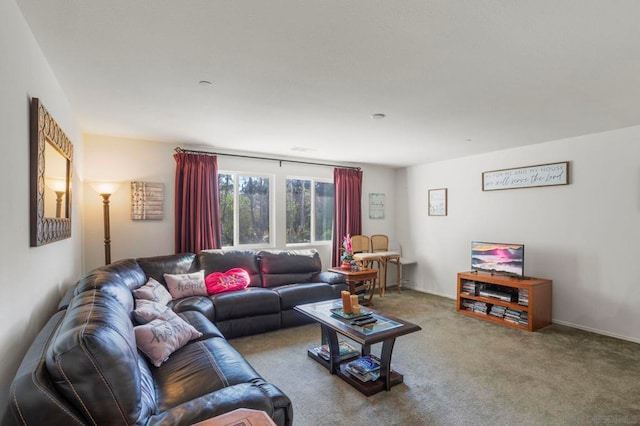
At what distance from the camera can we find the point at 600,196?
3.92 m

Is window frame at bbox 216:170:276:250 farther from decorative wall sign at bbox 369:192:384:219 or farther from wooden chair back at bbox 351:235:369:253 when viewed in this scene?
decorative wall sign at bbox 369:192:384:219

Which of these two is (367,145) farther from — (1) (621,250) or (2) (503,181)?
(1) (621,250)

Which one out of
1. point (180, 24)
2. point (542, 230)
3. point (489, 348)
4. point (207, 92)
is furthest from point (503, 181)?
point (180, 24)

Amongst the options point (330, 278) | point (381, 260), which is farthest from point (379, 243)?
point (330, 278)

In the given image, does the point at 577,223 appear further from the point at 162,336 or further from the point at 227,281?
the point at 162,336

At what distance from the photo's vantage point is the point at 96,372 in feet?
3.97

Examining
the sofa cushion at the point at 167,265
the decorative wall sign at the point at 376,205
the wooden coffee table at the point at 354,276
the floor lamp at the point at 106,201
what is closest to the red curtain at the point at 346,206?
the decorative wall sign at the point at 376,205

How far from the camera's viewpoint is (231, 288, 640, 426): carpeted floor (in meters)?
2.30

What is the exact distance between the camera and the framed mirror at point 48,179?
1.81 m

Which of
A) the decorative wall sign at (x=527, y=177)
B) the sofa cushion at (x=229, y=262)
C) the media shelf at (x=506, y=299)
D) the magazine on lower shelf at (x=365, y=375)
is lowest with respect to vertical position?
the magazine on lower shelf at (x=365, y=375)

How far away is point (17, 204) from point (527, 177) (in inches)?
206

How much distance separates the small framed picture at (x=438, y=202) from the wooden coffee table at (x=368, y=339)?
130 inches

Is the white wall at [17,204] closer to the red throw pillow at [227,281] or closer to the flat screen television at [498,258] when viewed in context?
the red throw pillow at [227,281]

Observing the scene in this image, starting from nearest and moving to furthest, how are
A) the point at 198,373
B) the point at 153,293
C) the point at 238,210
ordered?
1. the point at 198,373
2. the point at 153,293
3. the point at 238,210
